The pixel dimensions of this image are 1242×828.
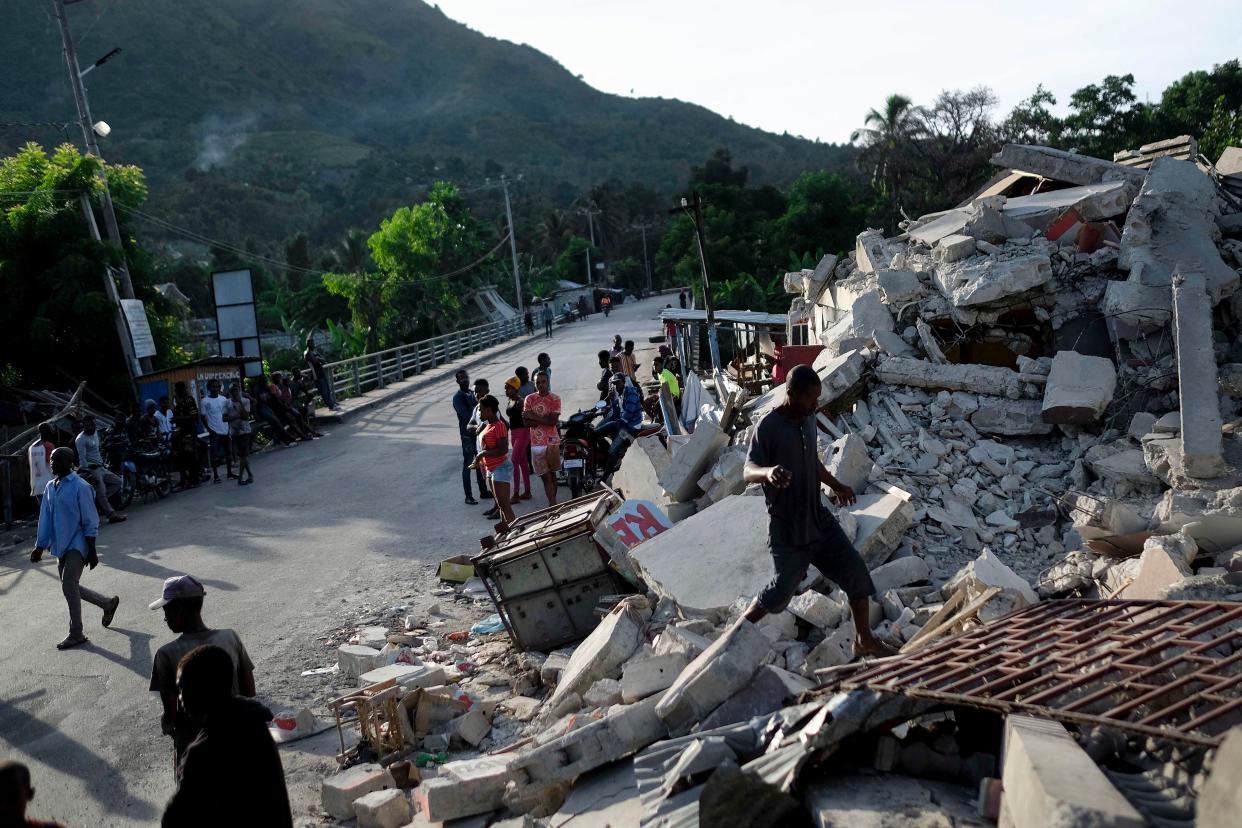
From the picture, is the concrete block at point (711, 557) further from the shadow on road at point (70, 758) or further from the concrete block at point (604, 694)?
the shadow on road at point (70, 758)

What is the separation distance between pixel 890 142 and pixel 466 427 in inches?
1600

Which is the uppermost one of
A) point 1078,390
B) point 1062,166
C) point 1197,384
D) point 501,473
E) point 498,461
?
point 1062,166

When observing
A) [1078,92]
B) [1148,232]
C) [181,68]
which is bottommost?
[1148,232]

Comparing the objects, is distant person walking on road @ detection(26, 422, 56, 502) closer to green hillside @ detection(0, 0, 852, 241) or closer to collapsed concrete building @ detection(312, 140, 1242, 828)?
collapsed concrete building @ detection(312, 140, 1242, 828)

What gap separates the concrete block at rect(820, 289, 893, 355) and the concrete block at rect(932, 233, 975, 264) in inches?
29.7

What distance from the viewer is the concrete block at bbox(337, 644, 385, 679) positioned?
6.67 metres

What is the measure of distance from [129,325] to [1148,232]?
54.9 ft

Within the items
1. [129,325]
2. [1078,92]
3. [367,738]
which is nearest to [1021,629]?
[367,738]

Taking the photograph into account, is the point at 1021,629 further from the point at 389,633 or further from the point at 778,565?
the point at 389,633

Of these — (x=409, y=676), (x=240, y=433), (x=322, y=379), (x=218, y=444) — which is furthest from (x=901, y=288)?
(x=322, y=379)

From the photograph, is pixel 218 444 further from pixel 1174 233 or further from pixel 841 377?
pixel 1174 233

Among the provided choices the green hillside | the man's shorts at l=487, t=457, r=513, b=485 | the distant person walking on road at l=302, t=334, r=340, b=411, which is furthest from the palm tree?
the green hillside

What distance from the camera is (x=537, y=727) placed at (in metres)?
5.55

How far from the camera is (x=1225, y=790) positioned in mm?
2350
